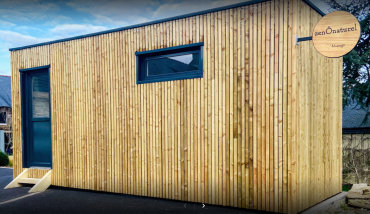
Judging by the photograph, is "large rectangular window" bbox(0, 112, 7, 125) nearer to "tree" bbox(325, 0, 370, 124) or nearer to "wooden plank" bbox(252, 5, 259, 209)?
"tree" bbox(325, 0, 370, 124)

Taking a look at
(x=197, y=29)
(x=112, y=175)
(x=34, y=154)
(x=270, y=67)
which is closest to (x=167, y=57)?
(x=197, y=29)

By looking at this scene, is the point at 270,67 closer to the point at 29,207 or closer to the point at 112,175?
the point at 112,175

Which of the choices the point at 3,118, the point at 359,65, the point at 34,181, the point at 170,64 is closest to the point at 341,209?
the point at 170,64

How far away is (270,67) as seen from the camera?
5.23m

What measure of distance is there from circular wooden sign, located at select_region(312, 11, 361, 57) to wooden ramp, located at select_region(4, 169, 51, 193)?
6719mm

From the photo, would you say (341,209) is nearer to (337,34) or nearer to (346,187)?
(337,34)

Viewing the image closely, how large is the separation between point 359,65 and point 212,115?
364 inches

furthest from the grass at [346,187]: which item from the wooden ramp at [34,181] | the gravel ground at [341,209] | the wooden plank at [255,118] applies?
the wooden ramp at [34,181]

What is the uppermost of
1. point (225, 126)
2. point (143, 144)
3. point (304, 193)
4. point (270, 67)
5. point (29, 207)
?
point (270, 67)

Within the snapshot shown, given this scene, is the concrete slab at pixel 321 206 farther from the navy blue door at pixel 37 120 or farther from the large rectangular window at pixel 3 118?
the large rectangular window at pixel 3 118

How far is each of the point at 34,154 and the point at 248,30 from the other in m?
6.34

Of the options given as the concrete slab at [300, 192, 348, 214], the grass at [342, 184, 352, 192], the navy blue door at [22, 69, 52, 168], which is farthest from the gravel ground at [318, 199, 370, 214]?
the grass at [342, 184, 352, 192]

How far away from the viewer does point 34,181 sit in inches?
303

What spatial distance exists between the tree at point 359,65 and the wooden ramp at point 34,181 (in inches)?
436
